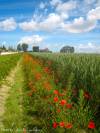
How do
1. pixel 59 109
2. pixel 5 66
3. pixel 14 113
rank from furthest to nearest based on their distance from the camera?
pixel 5 66
pixel 14 113
pixel 59 109

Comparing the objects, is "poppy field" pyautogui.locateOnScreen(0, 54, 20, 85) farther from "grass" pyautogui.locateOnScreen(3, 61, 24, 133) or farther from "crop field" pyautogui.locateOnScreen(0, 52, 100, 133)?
"crop field" pyautogui.locateOnScreen(0, 52, 100, 133)

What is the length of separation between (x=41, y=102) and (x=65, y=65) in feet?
18.2

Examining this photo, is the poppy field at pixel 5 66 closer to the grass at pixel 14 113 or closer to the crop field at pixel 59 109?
the grass at pixel 14 113

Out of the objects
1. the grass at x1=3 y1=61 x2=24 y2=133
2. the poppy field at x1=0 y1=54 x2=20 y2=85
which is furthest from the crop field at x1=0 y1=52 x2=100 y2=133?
the poppy field at x1=0 y1=54 x2=20 y2=85

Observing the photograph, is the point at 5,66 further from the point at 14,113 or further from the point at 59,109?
the point at 59,109

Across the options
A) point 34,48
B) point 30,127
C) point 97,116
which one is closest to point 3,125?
point 30,127

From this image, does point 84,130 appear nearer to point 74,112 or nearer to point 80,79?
point 74,112

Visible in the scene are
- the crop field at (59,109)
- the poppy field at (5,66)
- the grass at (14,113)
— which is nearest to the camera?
the crop field at (59,109)

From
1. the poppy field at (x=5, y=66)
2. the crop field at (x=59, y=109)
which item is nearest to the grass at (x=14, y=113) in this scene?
the crop field at (x=59, y=109)

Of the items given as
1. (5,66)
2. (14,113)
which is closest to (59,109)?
(14,113)

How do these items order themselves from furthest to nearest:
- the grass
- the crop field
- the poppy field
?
1. the poppy field
2. the grass
3. the crop field

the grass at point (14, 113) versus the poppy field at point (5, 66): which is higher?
the poppy field at point (5, 66)

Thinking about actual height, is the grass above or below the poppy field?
below

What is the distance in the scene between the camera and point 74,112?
Answer: 22.2 ft
